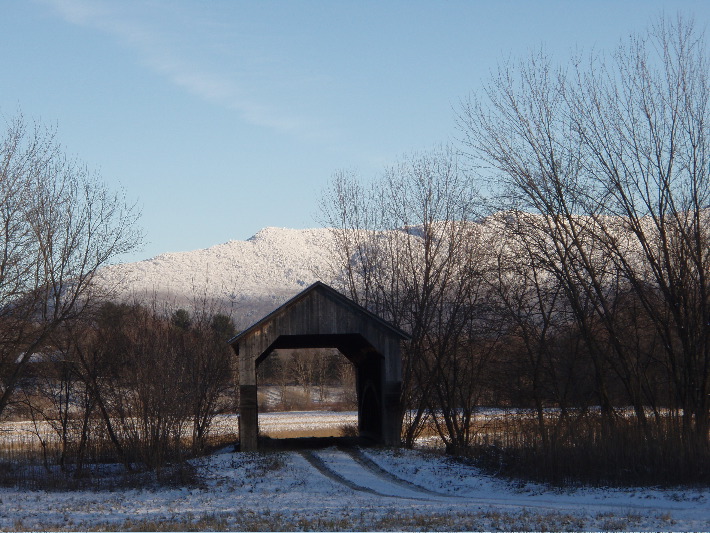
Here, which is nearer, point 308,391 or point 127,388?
point 127,388

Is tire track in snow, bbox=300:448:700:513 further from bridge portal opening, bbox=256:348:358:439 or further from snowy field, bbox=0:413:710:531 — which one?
bridge portal opening, bbox=256:348:358:439

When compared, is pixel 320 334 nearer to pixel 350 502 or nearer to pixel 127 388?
pixel 127 388

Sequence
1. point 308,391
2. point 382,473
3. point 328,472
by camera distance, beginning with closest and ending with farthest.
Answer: point 328,472, point 382,473, point 308,391

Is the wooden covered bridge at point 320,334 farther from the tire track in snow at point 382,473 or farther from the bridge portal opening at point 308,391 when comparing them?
the bridge portal opening at point 308,391

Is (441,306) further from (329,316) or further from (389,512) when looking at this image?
(389,512)

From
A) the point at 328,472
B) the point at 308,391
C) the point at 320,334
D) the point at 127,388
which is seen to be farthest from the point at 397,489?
the point at 308,391

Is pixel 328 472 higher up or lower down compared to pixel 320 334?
lower down

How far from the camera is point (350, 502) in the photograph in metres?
13.7

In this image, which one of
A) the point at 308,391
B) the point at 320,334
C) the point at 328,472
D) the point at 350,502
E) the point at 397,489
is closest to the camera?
the point at 350,502

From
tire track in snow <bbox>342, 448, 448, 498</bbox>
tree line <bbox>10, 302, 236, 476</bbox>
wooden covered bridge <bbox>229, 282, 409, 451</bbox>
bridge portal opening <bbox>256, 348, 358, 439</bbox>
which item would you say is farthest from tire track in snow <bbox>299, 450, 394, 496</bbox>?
bridge portal opening <bbox>256, 348, 358, 439</bbox>

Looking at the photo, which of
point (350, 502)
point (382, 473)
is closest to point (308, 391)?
point (382, 473)

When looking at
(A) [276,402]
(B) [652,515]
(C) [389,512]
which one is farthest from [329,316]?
(A) [276,402]

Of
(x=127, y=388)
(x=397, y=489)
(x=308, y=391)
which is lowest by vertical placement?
(x=397, y=489)

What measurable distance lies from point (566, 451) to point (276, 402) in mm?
41027
